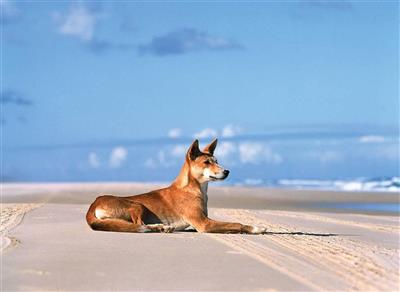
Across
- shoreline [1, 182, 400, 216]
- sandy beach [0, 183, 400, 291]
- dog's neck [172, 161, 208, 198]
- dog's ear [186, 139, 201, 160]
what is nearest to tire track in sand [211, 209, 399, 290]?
sandy beach [0, 183, 400, 291]

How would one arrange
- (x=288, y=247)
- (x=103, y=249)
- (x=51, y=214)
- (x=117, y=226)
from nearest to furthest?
(x=103, y=249)
(x=288, y=247)
(x=117, y=226)
(x=51, y=214)

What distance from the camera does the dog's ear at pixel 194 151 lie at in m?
12.4

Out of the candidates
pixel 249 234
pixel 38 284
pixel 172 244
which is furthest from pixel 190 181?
pixel 38 284

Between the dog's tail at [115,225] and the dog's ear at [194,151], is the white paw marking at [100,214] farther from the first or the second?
the dog's ear at [194,151]

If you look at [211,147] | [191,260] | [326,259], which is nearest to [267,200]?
[211,147]

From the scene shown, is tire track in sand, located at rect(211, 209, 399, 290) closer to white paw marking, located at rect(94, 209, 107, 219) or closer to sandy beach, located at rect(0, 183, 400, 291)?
sandy beach, located at rect(0, 183, 400, 291)

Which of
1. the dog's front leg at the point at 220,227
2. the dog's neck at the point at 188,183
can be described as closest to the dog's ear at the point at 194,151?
the dog's neck at the point at 188,183

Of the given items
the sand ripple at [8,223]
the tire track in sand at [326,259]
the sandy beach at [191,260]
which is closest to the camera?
the sandy beach at [191,260]

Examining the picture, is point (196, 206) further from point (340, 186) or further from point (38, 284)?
point (340, 186)

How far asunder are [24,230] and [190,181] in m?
2.85

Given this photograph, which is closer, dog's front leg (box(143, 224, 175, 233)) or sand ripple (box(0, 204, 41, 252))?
sand ripple (box(0, 204, 41, 252))

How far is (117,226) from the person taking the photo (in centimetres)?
1164

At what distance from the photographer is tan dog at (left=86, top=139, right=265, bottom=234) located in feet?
39.1

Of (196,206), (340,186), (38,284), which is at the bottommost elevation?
(38,284)
